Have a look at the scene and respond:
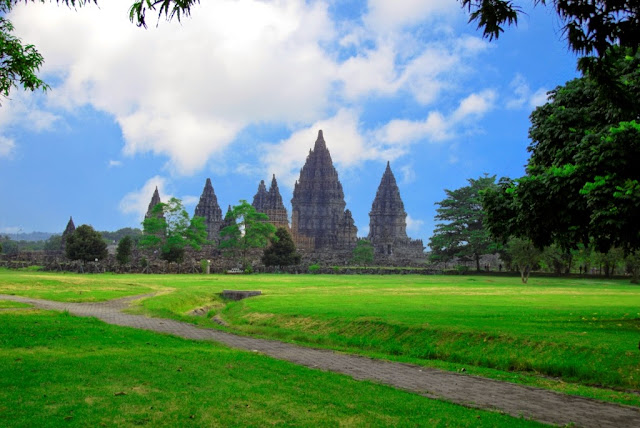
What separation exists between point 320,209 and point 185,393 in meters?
134

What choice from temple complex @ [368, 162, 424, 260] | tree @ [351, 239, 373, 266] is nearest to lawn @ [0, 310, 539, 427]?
tree @ [351, 239, 373, 266]

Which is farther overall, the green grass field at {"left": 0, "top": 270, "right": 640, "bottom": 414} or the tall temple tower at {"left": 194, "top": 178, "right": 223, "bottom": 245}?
the tall temple tower at {"left": 194, "top": 178, "right": 223, "bottom": 245}

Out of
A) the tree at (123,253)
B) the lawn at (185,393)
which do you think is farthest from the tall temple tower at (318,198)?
the lawn at (185,393)

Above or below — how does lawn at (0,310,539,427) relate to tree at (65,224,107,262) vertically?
below

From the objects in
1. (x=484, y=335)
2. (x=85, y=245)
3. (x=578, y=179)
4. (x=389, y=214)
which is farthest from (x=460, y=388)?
(x=389, y=214)

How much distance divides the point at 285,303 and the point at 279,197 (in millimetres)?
115170

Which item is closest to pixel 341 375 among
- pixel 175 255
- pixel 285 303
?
pixel 285 303

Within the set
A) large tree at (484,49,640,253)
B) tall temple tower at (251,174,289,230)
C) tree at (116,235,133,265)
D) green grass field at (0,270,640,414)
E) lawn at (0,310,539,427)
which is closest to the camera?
lawn at (0,310,539,427)

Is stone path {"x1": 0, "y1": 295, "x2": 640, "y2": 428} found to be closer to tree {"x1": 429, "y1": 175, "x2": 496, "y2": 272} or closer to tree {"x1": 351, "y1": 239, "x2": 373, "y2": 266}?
tree {"x1": 429, "y1": 175, "x2": 496, "y2": 272}

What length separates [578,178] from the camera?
1566cm

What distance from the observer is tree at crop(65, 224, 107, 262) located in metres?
73.6

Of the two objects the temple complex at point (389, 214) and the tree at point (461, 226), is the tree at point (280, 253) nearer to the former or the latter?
the tree at point (461, 226)

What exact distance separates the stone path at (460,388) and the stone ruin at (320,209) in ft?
386

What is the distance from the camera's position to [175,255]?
79688 mm
